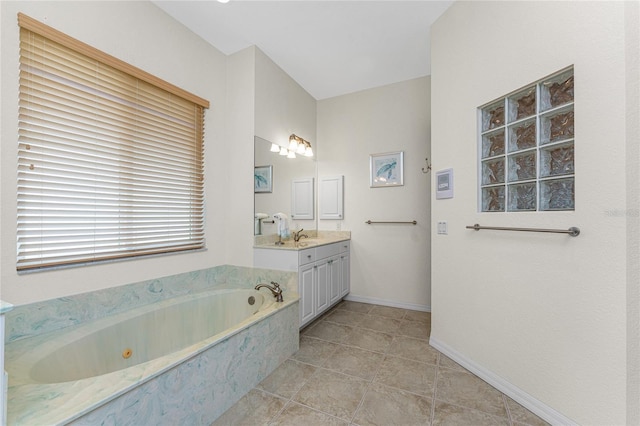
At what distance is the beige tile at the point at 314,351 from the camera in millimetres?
1973

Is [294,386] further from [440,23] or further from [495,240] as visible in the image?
[440,23]

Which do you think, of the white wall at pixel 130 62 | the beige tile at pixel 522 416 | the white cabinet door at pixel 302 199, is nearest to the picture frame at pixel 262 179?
the white wall at pixel 130 62

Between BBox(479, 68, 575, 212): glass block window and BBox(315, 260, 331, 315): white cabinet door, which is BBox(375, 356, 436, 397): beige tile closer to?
BBox(315, 260, 331, 315): white cabinet door

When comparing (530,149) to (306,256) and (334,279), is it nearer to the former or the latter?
(306,256)

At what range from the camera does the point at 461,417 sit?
139 centimetres

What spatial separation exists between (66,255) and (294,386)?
1.58m

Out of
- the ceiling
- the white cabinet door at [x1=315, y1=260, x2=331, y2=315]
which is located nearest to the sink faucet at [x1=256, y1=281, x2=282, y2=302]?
the white cabinet door at [x1=315, y1=260, x2=331, y2=315]

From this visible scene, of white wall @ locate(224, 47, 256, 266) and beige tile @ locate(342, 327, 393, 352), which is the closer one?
beige tile @ locate(342, 327, 393, 352)

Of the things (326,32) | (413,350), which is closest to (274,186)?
(326,32)

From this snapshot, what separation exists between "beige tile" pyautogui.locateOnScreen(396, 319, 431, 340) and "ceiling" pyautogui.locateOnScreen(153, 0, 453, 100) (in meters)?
2.71

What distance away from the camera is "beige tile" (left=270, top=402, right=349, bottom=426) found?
4.45 ft

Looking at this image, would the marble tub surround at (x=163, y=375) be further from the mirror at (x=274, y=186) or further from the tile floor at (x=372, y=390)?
the mirror at (x=274, y=186)

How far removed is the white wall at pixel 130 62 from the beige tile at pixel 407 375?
1.64 m

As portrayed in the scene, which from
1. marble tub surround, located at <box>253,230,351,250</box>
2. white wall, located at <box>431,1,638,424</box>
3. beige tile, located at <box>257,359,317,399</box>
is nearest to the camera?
white wall, located at <box>431,1,638,424</box>
